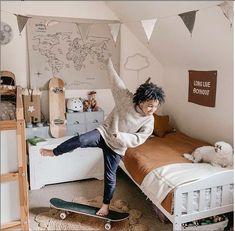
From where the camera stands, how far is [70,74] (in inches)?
128

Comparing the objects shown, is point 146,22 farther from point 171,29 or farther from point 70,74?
point 70,74

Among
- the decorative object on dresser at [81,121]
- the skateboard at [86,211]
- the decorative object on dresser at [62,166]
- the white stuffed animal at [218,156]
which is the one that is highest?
the decorative object on dresser at [81,121]

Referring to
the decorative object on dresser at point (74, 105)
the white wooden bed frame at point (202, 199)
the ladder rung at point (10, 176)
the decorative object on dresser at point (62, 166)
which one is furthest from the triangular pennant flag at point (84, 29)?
the ladder rung at point (10, 176)

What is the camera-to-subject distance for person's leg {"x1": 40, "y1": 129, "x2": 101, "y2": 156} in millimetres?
1968

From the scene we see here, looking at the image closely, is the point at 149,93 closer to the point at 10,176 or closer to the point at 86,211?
the point at 10,176

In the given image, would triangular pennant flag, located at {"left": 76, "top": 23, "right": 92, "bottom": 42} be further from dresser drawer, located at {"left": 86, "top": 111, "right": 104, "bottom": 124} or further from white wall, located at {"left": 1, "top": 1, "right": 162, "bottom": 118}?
dresser drawer, located at {"left": 86, "top": 111, "right": 104, "bottom": 124}

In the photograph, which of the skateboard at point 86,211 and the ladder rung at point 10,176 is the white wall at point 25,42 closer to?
the skateboard at point 86,211

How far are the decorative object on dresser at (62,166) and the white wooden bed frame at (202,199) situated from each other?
1.14 m

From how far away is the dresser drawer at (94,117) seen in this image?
3207 mm

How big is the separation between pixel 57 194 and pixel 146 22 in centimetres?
187

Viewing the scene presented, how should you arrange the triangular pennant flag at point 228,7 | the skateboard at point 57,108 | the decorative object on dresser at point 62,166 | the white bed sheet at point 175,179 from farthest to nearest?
the skateboard at point 57,108 < the decorative object on dresser at point 62,166 < the white bed sheet at point 175,179 < the triangular pennant flag at point 228,7

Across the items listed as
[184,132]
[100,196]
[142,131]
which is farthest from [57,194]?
[184,132]

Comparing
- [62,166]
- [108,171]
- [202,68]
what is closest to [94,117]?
[62,166]

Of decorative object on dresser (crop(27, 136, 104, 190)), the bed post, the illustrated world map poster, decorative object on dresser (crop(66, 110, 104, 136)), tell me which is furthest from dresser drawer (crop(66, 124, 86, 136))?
the bed post
